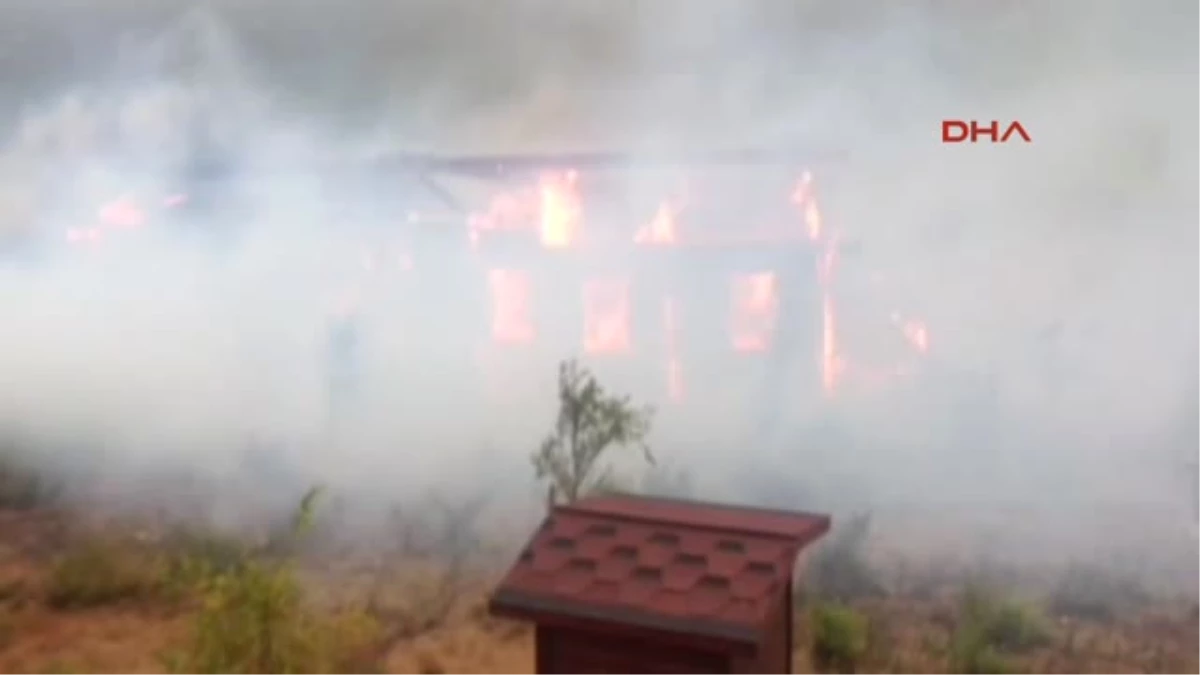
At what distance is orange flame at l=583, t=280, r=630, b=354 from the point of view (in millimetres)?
3898

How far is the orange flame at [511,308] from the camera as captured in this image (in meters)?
3.98

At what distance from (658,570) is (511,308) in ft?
6.53

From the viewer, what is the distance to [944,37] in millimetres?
3643

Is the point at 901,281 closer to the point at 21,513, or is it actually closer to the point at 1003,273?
the point at 1003,273

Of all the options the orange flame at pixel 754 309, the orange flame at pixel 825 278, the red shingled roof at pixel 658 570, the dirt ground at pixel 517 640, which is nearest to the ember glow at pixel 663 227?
the orange flame at pixel 754 309

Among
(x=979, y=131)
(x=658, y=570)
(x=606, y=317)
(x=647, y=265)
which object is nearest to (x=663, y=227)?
(x=647, y=265)

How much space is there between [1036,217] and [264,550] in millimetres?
3137

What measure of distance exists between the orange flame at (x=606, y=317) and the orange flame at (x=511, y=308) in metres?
0.24

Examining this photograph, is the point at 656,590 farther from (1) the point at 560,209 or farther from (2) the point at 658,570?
(1) the point at 560,209

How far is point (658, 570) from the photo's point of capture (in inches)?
85.6

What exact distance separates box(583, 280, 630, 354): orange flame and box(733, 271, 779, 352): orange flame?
1.39 ft

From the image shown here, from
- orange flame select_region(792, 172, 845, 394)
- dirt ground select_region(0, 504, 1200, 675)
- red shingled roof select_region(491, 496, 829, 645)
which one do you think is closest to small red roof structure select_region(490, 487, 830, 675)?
red shingled roof select_region(491, 496, 829, 645)

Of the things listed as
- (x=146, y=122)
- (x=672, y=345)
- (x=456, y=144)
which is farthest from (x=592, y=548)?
(x=146, y=122)

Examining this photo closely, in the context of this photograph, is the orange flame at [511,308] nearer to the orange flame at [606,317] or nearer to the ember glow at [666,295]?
the ember glow at [666,295]
